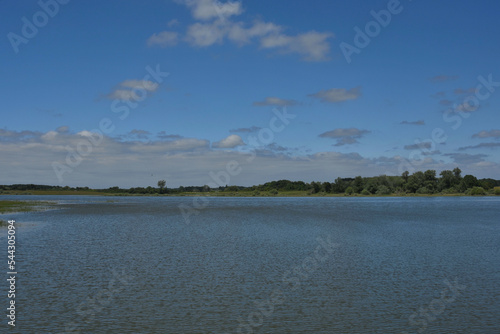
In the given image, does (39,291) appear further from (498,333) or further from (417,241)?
(417,241)

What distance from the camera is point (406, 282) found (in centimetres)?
2173

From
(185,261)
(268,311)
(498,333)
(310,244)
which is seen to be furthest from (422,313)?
(310,244)
